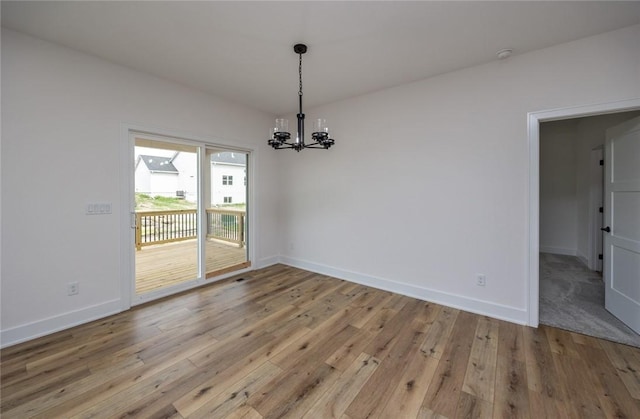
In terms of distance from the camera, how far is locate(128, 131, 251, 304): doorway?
10.8ft

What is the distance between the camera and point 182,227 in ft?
15.7

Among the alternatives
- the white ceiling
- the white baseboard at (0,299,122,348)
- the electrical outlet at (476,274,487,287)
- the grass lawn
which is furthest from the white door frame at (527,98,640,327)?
the white baseboard at (0,299,122,348)

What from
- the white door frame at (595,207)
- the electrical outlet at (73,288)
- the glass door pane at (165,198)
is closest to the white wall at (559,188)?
the white door frame at (595,207)

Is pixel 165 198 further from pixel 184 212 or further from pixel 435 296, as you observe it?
pixel 435 296

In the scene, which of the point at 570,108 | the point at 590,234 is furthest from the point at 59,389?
the point at 590,234

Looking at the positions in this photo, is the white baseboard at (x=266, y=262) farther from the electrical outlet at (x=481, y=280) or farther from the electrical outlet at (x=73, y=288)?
the electrical outlet at (x=481, y=280)

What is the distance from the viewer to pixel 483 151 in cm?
288

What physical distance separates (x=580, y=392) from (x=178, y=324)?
136 inches

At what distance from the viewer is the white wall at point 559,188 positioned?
541 cm

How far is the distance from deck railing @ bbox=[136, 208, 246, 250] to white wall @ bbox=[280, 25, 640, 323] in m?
1.69

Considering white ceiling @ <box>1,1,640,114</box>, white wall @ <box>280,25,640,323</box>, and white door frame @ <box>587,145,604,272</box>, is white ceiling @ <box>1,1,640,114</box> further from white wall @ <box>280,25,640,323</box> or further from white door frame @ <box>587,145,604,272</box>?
white door frame @ <box>587,145,604,272</box>

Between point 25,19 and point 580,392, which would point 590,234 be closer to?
point 580,392

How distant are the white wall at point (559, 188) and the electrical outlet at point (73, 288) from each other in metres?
8.22

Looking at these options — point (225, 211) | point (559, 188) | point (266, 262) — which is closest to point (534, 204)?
point (266, 262)
